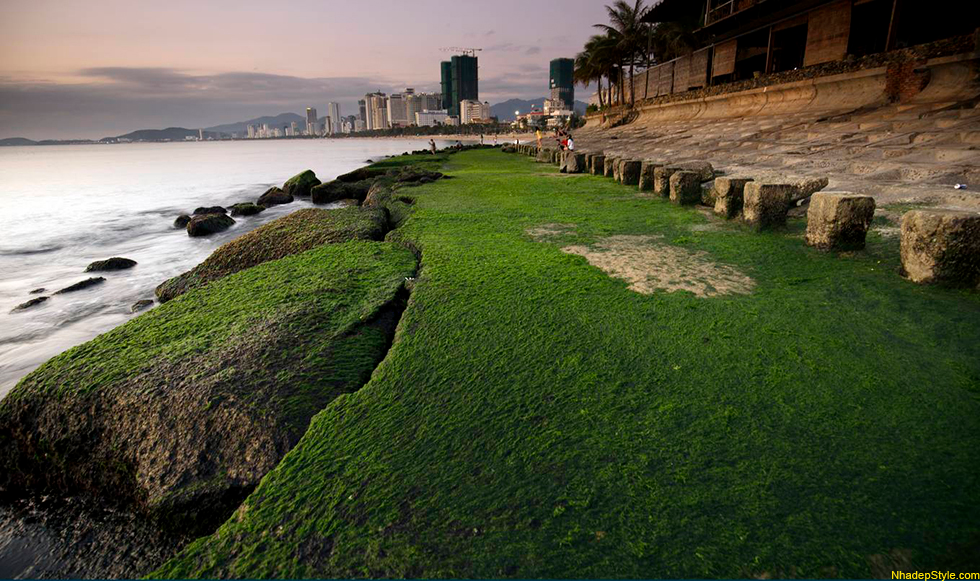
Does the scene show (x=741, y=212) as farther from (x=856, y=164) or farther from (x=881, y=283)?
(x=856, y=164)

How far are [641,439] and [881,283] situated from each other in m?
2.47

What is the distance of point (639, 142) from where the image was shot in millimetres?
19047

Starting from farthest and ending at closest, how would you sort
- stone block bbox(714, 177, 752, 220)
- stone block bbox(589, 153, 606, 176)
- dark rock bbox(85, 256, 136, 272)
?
stone block bbox(589, 153, 606, 176) → dark rock bbox(85, 256, 136, 272) → stone block bbox(714, 177, 752, 220)

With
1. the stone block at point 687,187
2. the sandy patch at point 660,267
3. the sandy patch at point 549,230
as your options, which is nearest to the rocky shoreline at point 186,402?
the sandy patch at point 660,267

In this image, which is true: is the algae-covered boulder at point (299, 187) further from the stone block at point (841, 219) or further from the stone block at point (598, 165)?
the stone block at point (841, 219)

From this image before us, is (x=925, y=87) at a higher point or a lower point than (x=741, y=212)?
higher

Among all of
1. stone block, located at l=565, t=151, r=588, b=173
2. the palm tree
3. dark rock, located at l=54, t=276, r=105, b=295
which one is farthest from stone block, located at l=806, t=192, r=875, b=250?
the palm tree

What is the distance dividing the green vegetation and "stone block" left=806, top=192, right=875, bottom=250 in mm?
804

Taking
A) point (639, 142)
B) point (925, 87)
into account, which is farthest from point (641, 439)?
point (639, 142)

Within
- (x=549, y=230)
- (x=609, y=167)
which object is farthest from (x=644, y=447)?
(x=609, y=167)

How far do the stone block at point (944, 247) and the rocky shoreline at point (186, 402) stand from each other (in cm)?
340

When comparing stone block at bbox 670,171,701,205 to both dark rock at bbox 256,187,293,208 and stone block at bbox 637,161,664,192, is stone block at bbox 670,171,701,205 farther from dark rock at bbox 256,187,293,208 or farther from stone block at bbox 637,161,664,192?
dark rock at bbox 256,187,293,208

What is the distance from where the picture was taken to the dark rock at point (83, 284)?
699cm

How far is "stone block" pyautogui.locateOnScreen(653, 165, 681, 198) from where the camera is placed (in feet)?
23.4
